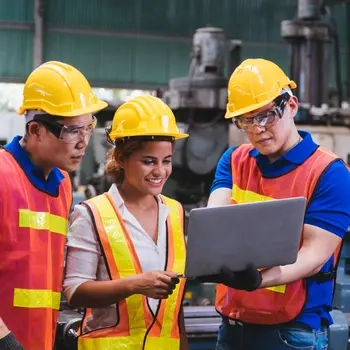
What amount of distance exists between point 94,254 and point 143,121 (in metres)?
0.33

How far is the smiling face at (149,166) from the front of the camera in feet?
5.60

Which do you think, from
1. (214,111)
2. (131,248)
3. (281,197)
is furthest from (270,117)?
(214,111)

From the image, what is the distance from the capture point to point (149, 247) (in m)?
1.72

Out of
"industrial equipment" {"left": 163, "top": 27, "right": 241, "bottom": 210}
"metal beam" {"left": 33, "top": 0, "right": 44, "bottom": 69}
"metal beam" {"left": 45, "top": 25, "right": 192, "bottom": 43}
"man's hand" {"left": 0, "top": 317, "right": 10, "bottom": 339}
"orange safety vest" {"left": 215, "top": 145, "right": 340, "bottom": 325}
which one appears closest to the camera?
A: "man's hand" {"left": 0, "top": 317, "right": 10, "bottom": 339}

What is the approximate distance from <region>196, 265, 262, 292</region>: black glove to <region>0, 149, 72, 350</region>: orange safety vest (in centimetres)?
37

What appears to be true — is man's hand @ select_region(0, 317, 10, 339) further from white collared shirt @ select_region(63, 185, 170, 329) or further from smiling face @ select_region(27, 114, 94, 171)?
smiling face @ select_region(27, 114, 94, 171)

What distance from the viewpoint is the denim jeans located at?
179 cm

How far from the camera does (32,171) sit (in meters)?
1.73

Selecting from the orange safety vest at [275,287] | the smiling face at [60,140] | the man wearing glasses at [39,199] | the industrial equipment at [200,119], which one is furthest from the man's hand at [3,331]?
the industrial equipment at [200,119]

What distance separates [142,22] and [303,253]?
8.98 metres

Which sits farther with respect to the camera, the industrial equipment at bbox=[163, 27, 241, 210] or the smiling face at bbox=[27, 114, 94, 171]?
the industrial equipment at bbox=[163, 27, 241, 210]

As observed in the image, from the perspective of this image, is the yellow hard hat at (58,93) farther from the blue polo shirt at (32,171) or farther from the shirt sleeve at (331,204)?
the shirt sleeve at (331,204)

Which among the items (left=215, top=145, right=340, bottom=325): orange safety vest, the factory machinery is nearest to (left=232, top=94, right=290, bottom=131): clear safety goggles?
(left=215, top=145, right=340, bottom=325): orange safety vest

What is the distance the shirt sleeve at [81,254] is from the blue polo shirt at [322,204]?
0.48 m
